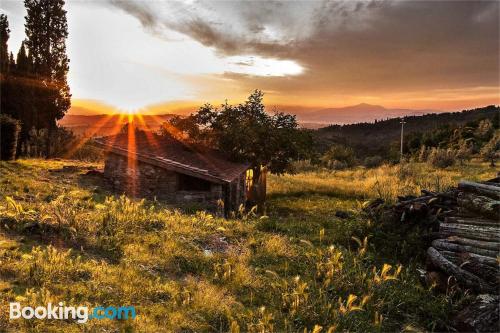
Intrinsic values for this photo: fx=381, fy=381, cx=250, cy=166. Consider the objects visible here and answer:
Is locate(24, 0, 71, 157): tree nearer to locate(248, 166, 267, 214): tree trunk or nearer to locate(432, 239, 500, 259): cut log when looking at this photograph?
locate(248, 166, 267, 214): tree trunk

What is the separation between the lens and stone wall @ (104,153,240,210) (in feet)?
56.8

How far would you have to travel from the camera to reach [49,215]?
10211 millimetres

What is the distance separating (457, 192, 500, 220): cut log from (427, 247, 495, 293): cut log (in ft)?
6.59

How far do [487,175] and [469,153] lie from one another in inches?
582

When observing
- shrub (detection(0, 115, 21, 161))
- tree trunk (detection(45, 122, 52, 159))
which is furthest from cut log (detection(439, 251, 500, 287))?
tree trunk (detection(45, 122, 52, 159))

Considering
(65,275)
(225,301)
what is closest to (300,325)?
(225,301)

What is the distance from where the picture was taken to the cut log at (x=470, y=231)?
8992 mm

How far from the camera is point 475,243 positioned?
8.88m

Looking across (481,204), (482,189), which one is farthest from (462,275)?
(482,189)

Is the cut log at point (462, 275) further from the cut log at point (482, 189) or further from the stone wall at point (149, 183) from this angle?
the stone wall at point (149, 183)

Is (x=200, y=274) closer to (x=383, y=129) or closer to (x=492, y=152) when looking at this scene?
(x=492, y=152)

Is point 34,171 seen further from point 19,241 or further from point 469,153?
point 469,153

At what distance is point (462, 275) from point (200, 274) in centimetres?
557

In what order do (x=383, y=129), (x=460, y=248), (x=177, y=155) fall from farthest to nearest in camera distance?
(x=383, y=129) → (x=177, y=155) → (x=460, y=248)
